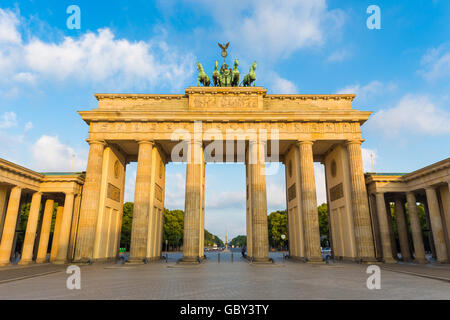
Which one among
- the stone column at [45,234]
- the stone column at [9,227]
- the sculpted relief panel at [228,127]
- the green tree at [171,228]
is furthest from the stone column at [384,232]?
the green tree at [171,228]

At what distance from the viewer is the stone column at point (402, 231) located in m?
30.8

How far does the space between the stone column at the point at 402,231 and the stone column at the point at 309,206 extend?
36.9 ft

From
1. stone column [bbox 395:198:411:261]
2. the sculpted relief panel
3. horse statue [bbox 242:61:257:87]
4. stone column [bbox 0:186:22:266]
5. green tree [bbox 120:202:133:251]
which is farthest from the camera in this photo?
green tree [bbox 120:202:133:251]

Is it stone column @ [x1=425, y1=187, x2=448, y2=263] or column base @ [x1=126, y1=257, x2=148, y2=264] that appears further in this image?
column base @ [x1=126, y1=257, x2=148, y2=264]

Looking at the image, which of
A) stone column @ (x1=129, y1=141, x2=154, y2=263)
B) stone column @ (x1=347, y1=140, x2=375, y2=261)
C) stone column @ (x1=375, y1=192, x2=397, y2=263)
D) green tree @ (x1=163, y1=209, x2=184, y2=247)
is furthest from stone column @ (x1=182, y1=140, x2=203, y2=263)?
green tree @ (x1=163, y1=209, x2=184, y2=247)

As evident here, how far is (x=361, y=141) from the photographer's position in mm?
29516

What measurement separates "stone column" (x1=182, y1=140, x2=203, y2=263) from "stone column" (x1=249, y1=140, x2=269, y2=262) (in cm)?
556

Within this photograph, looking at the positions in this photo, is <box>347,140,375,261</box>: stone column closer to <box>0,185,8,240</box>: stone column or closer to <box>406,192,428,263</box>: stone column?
<box>406,192,428,263</box>: stone column

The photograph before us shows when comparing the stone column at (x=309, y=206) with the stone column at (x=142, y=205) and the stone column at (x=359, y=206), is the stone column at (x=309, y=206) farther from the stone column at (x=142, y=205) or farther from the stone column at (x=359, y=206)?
the stone column at (x=142, y=205)

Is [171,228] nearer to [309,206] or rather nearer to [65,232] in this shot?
[65,232]

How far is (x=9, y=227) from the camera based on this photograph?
26.2 meters

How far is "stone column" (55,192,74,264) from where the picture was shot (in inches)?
1086

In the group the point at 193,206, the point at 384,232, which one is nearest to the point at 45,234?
the point at 193,206
